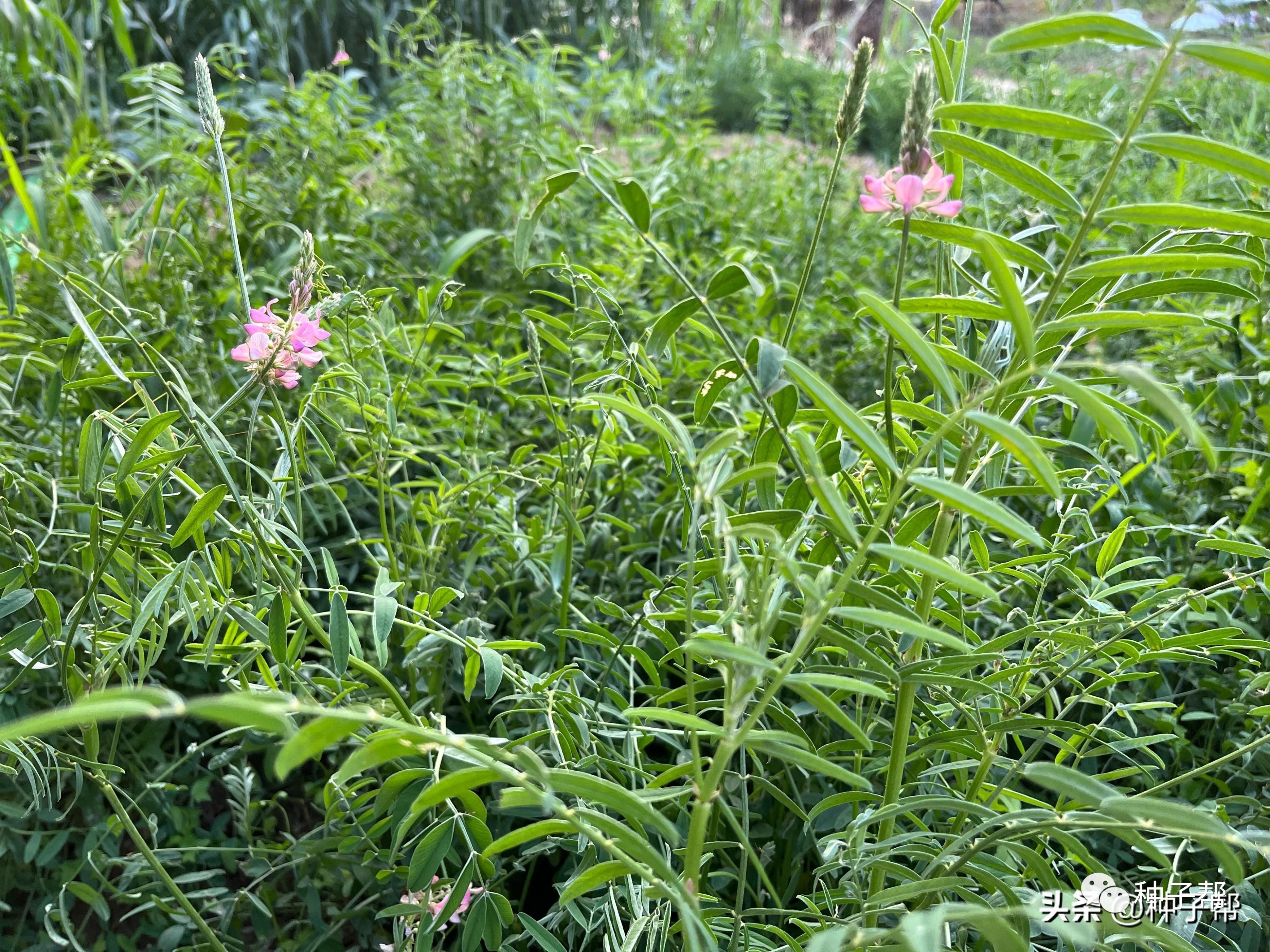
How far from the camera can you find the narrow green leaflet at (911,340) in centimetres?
43

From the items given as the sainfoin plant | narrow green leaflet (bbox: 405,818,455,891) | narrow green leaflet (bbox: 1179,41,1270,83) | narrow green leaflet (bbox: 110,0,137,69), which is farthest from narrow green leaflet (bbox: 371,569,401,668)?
narrow green leaflet (bbox: 110,0,137,69)

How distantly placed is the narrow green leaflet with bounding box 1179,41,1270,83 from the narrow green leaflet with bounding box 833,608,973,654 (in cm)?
30

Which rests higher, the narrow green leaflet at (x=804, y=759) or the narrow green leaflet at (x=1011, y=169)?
the narrow green leaflet at (x=1011, y=169)

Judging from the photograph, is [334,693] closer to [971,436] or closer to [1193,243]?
[971,436]

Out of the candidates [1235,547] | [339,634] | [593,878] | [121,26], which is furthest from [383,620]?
[121,26]

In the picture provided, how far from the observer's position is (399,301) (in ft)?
4.54

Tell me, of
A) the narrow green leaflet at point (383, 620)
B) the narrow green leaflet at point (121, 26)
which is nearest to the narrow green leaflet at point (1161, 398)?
the narrow green leaflet at point (383, 620)

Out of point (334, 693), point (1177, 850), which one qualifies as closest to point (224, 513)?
point (334, 693)

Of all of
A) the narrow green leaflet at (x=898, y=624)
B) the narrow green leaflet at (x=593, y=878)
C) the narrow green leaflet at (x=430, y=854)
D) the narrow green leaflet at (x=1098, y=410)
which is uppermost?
the narrow green leaflet at (x=1098, y=410)

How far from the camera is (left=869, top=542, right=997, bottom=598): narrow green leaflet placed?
40 cm

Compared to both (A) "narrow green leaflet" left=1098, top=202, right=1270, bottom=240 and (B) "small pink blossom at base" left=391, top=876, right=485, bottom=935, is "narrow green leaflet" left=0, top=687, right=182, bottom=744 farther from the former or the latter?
(A) "narrow green leaflet" left=1098, top=202, right=1270, bottom=240

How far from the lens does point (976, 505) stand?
0.42 metres

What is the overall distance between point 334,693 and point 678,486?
386 mm

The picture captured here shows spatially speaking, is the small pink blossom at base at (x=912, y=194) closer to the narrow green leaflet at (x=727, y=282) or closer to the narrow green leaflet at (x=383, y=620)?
the narrow green leaflet at (x=727, y=282)
